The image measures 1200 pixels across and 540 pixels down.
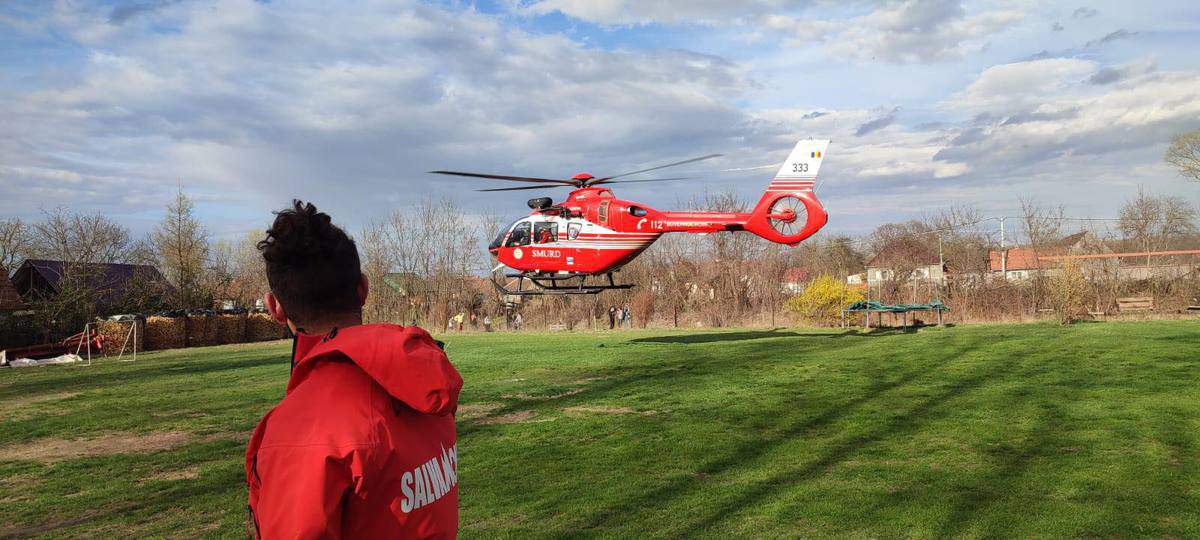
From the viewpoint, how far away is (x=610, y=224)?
20.3 metres

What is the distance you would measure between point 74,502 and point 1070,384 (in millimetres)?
13720

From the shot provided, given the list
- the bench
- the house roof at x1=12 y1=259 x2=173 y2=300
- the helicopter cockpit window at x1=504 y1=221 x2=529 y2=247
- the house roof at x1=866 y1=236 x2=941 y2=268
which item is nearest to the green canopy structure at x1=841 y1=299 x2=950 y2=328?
the bench

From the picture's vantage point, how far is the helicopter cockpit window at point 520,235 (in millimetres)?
20953

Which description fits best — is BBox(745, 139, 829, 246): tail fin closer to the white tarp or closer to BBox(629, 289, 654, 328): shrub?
BBox(629, 289, 654, 328): shrub

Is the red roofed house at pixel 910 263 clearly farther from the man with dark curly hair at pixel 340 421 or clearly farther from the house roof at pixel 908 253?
the man with dark curly hair at pixel 340 421

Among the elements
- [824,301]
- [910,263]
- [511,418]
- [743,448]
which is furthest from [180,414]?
[910,263]

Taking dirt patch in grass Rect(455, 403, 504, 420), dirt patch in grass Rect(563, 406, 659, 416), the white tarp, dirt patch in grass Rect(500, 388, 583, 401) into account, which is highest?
the white tarp

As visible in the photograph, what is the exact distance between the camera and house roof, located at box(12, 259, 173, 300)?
3712 cm

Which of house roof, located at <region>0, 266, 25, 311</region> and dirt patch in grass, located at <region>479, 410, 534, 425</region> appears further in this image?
house roof, located at <region>0, 266, 25, 311</region>

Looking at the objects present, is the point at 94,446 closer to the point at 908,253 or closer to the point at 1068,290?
the point at 1068,290

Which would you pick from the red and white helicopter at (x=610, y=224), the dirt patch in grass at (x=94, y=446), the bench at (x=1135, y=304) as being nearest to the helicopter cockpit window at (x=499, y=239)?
the red and white helicopter at (x=610, y=224)

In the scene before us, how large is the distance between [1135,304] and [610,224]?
64.6ft

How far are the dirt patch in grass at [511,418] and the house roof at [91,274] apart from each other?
33.1m

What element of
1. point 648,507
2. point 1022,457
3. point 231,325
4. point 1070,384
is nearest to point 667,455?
point 648,507
